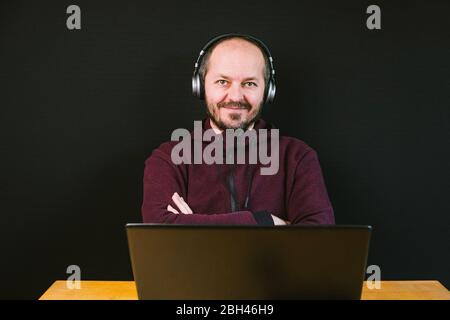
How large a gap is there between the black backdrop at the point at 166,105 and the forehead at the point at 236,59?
0.34 m

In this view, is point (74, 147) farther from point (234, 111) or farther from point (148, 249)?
point (148, 249)

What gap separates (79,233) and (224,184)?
2.66 ft

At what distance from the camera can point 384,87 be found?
9.27ft

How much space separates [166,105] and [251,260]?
1789 millimetres

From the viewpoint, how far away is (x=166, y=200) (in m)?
2.34

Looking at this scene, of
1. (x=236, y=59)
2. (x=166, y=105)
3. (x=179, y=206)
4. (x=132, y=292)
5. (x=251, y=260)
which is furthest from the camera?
(x=166, y=105)

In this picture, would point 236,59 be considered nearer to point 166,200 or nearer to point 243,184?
point 243,184

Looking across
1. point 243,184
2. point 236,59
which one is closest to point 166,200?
point 243,184

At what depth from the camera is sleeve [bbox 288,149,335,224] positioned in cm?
232

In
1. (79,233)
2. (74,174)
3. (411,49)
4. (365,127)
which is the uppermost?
(411,49)

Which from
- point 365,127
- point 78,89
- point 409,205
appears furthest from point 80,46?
point 409,205

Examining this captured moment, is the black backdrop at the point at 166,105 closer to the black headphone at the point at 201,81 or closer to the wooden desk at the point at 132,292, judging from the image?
the black headphone at the point at 201,81

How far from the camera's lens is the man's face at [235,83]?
248cm

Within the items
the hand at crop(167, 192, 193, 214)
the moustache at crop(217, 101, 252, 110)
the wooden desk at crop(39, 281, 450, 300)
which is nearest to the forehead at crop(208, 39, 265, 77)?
the moustache at crop(217, 101, 252, 110)
